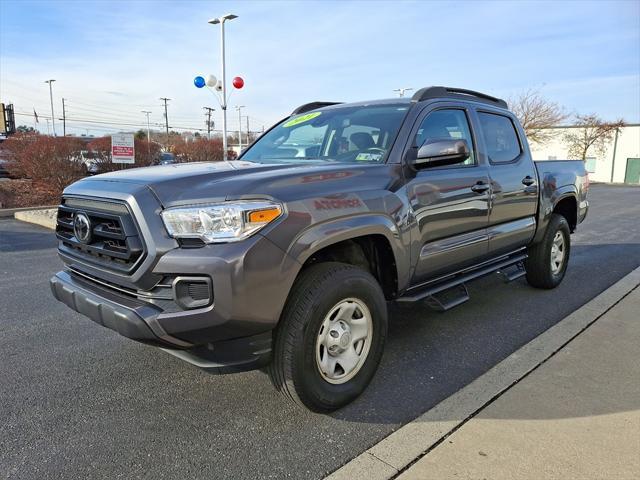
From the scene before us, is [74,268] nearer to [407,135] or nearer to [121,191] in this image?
[121,191]

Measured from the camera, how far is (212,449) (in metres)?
2.50

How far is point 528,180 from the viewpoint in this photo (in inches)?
184

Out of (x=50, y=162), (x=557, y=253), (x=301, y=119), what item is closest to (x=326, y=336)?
(x=301, y=119)

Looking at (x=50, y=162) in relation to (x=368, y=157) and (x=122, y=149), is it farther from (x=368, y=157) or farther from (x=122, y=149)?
(x=368, y=157)

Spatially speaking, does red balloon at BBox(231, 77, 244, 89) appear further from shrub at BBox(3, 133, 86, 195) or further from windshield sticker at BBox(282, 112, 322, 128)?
windshield sticker at BBox(282, 112, 322, 128)

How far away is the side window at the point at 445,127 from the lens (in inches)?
142

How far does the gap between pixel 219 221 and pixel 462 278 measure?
2.31 meters

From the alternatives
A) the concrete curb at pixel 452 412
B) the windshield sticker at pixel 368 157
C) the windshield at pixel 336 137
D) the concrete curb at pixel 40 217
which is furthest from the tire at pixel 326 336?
the concrete curb at pixel 40 217

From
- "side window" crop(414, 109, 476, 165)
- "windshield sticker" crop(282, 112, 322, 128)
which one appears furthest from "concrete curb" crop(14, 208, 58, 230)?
"side window" crop(414, 109, 476, 165)

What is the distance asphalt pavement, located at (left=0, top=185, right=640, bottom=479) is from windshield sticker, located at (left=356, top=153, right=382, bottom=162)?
4.81 feet

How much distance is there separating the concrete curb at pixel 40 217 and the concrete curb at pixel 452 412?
9.08 meters

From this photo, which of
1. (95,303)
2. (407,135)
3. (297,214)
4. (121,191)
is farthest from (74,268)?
(407,135)

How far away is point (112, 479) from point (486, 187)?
3.30 metres

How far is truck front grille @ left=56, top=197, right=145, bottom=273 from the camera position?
2486 mm
